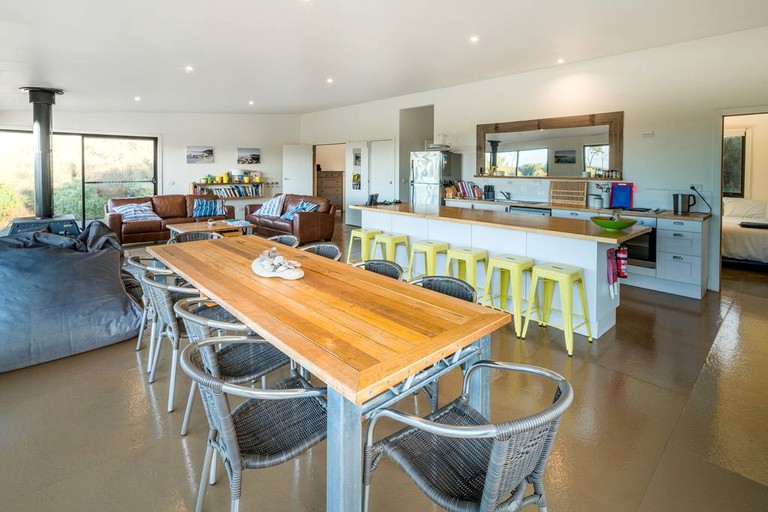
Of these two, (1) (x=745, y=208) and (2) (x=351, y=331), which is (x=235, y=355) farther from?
(1) (x=745, y=208)

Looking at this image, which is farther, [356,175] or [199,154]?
[199,154]

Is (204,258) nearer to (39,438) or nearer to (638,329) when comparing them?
(39,438)

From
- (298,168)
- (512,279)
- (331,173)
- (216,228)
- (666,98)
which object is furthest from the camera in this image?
(331,173)

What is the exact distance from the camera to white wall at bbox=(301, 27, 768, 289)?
186 inches

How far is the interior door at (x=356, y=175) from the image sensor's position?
9.67 metres

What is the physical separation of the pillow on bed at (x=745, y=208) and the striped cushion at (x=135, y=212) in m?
10.0

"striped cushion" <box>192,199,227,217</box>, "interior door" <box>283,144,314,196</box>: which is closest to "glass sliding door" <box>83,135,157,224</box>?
"striped cushion" <box>192,199,227,217</box>

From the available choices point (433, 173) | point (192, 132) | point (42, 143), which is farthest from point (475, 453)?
point (192, 132)

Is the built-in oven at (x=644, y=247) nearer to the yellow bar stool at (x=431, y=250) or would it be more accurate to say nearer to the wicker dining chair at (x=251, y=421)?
the yellow bar stool at (x=431, y=250)

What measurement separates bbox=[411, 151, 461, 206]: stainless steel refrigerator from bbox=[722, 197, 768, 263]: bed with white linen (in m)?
4.18

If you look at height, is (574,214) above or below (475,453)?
above

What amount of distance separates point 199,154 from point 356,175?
3830 millimetres

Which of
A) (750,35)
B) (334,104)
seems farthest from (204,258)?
(334,104)

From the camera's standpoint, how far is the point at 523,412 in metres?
2.43
